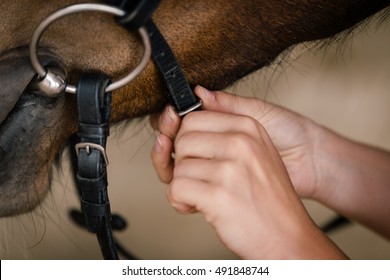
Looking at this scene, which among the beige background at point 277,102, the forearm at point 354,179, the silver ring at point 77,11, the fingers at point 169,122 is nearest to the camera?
the silver ring at point 77,11

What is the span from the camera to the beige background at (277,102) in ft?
3.27

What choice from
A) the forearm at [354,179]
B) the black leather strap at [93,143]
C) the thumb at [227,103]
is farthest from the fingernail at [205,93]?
the forearm at [354,179]

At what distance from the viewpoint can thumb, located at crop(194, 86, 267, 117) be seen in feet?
1.98

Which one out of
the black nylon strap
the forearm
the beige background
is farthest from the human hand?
the beige background

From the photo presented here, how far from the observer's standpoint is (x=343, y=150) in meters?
0.81

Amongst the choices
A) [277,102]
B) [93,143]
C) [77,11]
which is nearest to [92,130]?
[93,143]

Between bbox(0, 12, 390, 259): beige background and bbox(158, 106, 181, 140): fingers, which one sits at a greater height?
bbox(158, 106, 181, 140): fingers

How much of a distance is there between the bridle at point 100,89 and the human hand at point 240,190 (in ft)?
0.15

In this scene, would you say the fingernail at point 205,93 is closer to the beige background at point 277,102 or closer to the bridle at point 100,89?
the bridle at point 100,89

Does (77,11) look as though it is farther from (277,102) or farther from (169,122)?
(277,102)

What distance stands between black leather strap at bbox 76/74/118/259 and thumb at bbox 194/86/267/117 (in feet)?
0.36

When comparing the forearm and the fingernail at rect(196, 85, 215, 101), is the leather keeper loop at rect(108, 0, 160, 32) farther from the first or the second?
the forearm

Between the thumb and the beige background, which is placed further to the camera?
the beige background
